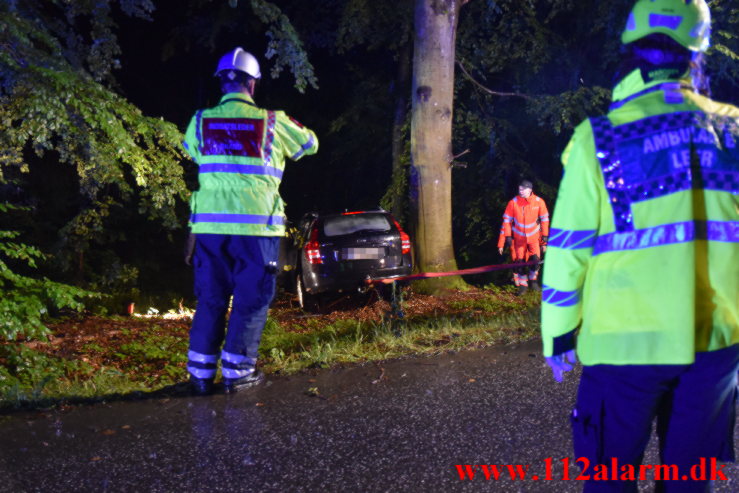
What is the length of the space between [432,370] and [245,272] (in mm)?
1592

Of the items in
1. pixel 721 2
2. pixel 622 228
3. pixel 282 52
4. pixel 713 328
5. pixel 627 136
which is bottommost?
pixel 713 328

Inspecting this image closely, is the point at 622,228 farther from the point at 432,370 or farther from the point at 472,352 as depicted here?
the point at 472,352

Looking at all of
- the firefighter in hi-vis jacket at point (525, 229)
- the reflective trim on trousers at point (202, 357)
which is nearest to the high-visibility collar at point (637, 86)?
the reflective trim on trousers at point (202, 357)

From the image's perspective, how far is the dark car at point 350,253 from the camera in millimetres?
10430

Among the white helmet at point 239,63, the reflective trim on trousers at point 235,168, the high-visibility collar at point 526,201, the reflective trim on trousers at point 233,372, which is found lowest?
the reflective trim on trousers at point 233,372

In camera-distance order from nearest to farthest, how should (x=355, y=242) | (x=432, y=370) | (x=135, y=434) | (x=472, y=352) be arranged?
(x=135, y=434), (x=432, y=370), (x=472, y=352), (x=355, y=242)

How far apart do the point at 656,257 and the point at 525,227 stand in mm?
9748

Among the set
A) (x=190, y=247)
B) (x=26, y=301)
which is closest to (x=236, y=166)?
(x=190, y=247)

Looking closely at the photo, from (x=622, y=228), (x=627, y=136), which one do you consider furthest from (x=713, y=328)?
(x=627, y=136)

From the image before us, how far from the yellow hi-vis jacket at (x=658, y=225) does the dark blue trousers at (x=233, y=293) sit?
2.98 meters

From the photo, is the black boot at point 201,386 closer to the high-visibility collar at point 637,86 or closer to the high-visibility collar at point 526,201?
the high-visibility collar at point 637,86

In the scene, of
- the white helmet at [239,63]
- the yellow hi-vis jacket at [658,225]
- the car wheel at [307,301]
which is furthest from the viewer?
the car wheel at [307,301]

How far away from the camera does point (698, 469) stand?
1981mm

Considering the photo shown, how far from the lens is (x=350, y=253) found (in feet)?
34.3
